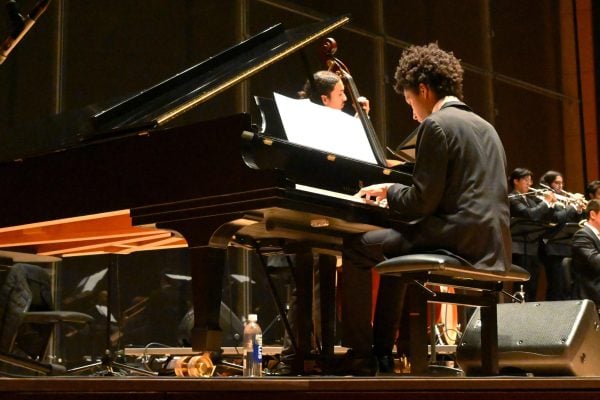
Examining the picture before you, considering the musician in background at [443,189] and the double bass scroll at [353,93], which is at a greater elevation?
the double bass scroll at [353,93]

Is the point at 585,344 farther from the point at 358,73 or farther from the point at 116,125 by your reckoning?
the point at 358,73

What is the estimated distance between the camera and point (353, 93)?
14.4 ft

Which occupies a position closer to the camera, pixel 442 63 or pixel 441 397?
pixel 441 397

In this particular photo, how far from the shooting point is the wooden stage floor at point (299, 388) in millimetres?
2072

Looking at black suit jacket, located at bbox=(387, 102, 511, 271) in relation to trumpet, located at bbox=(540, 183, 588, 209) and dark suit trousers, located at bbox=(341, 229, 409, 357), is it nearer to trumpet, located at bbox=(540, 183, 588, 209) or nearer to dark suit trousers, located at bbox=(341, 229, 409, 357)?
dark suit trousers, located at bbox=(341, 229, 409, 357)

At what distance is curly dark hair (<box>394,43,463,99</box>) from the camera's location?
12.0 ft

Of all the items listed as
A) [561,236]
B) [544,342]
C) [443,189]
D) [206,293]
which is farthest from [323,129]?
[561,236]

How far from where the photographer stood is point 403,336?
4262mm

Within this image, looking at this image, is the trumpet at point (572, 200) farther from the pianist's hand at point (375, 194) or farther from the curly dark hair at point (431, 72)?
the pianist's hand at point (375, 194)

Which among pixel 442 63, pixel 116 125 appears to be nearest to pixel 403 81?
pixel 442 63

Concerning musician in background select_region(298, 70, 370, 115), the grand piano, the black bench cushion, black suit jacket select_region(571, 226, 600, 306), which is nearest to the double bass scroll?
the grand piano

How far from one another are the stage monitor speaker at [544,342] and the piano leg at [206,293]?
1115 millimetres

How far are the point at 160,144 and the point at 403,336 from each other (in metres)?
1.56

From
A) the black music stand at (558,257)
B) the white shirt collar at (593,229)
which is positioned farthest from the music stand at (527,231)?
the white shirt collar at (593,229)
